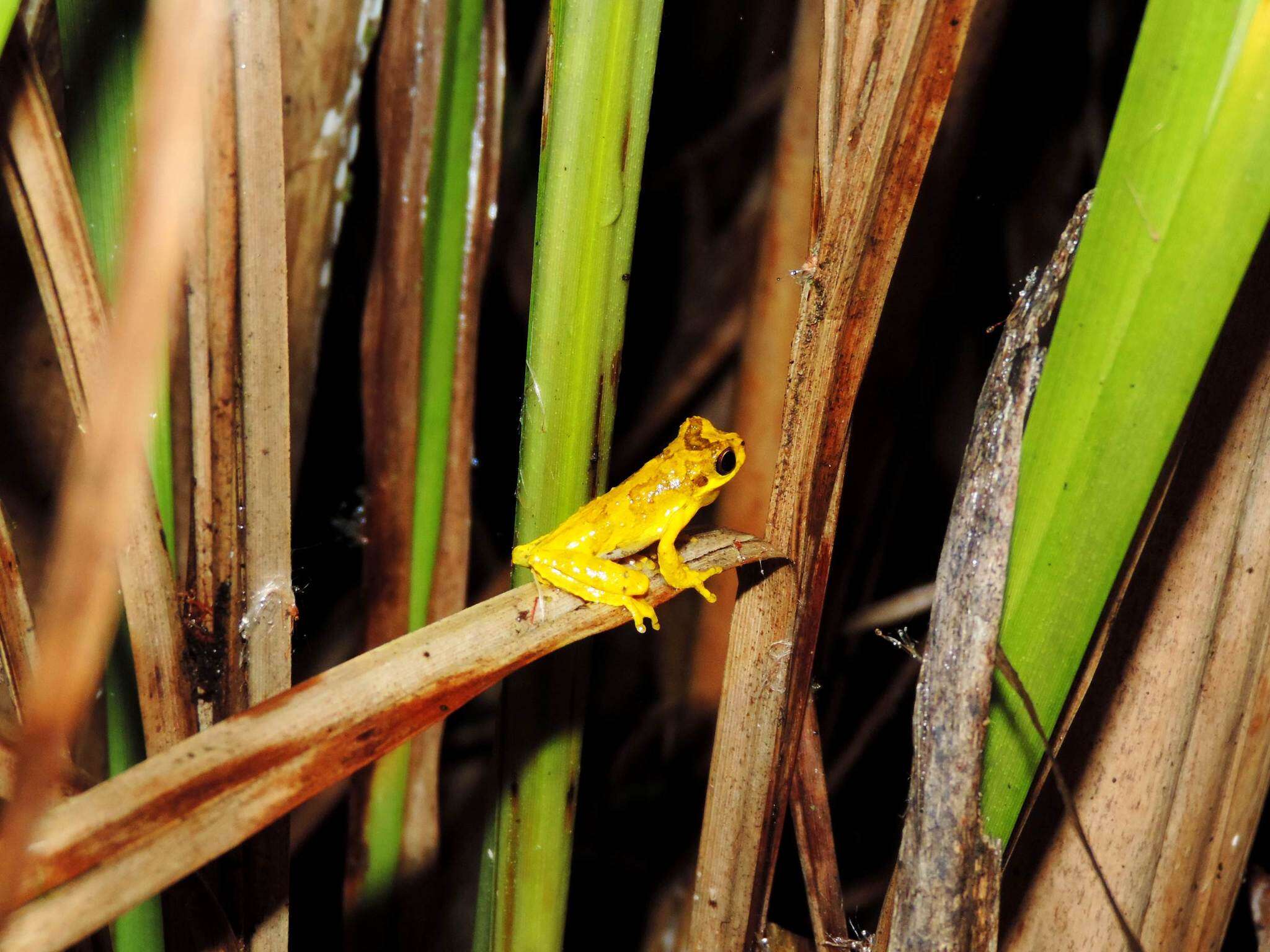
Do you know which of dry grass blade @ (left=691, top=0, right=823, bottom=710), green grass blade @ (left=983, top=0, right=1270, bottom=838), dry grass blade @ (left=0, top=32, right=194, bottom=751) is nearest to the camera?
green grass blade @ (left=983, top=0, right=1270, bottom=838)

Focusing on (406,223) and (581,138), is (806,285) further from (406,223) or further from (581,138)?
(406,223)

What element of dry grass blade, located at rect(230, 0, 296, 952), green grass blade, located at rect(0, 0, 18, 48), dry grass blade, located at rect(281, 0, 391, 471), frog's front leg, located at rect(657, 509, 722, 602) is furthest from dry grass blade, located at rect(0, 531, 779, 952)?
dry grass blade, located at rect(281, 0, 391, 471)

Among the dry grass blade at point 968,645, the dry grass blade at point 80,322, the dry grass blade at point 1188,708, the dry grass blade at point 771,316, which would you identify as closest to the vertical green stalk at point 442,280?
the dry grass blade at point 80,322

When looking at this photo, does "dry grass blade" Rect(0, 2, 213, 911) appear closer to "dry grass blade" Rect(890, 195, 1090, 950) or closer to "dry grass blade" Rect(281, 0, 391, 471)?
"dry grass blade" Rect(890, 195, 1090, 950)

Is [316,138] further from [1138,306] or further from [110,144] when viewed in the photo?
[1138,306]

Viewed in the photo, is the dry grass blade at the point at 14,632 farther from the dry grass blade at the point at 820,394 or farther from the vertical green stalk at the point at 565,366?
the dry grass blade at the point at 820,394

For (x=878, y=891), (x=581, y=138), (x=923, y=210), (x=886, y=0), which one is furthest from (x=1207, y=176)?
(x=878, y=891)
